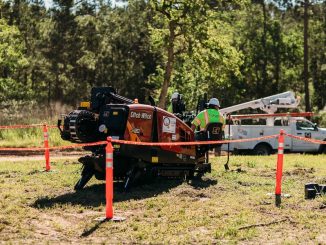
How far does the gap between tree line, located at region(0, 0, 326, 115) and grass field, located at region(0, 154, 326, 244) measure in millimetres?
23031

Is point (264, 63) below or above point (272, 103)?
above

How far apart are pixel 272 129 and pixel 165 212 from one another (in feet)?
48.1

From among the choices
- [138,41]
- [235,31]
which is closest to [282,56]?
[235,31]

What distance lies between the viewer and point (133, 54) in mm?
43531

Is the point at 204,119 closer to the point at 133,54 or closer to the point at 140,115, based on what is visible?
the point at 140,115

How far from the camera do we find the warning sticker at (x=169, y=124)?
12.0m

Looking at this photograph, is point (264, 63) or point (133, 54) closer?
point (133, 54)

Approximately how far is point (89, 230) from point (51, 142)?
16.1m

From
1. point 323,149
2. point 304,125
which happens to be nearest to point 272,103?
point 304,125

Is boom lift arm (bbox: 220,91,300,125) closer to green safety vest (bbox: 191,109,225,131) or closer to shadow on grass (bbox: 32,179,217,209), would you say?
green safety vest (bbox: 191,109,225,131)

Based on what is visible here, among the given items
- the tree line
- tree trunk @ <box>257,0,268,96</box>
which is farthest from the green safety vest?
tree trunk @ <box>257,0,268,96</box>

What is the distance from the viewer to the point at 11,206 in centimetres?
950

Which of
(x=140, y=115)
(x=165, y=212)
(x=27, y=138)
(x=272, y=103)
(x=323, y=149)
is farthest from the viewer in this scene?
(x=272, y=103)

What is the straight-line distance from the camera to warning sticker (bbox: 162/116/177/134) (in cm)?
1197
